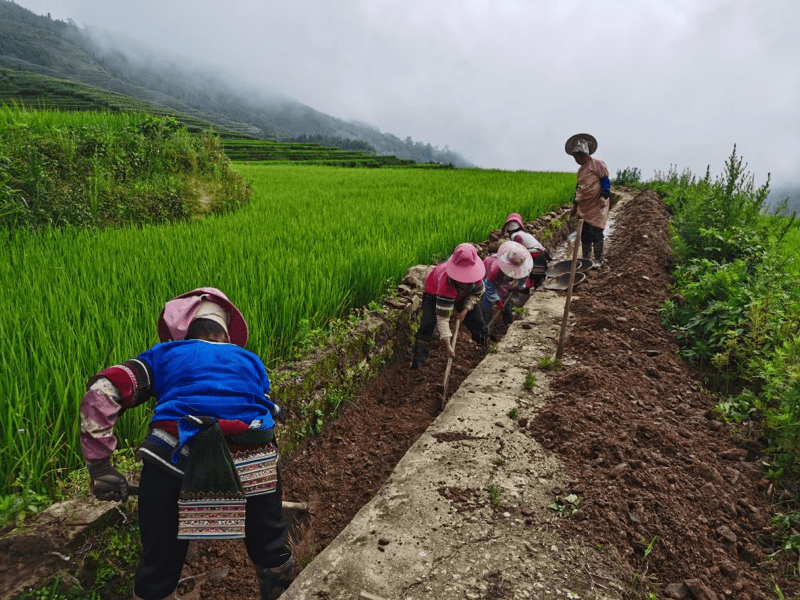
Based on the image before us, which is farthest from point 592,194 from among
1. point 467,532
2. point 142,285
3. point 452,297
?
point 142,285

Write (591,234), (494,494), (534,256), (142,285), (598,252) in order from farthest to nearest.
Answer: (598,252)
(591,234)
(534,256)
(142,285)
(494,494)

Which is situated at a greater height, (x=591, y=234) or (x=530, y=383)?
(x=591, y=234)

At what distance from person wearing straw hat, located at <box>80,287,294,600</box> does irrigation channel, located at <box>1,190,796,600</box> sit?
43 cm

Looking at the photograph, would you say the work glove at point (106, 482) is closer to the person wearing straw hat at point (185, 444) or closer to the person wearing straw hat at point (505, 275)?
the person wearing straw hat at point (185, 444)

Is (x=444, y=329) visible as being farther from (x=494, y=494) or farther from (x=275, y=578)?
(x=275, y=578)

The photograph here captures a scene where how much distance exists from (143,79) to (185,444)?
19624 centimetres

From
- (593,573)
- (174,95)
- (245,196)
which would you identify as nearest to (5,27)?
(174,95)

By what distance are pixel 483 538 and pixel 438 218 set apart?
468cm

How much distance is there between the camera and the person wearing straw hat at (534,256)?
4512 mm

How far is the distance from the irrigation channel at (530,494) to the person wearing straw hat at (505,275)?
730 millimetres

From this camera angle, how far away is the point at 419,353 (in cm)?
368

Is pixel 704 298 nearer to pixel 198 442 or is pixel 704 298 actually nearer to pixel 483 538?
pixel 483 538

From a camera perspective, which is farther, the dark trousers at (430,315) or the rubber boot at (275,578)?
the dark trousers at (430,315)

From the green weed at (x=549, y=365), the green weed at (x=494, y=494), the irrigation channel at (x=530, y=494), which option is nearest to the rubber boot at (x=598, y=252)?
the irrigation channel at (x=530, y=494)
